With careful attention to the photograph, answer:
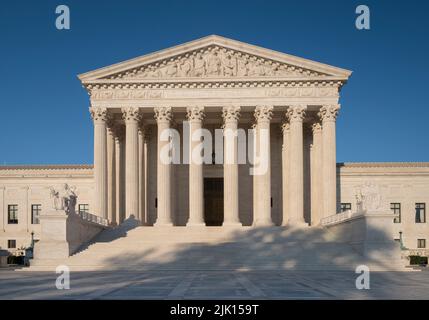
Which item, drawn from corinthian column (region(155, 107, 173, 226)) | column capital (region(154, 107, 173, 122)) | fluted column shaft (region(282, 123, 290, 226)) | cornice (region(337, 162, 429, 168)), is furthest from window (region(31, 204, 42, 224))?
cornice (region(337, 162, 429, 168))

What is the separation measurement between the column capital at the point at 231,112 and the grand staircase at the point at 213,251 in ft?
38.0

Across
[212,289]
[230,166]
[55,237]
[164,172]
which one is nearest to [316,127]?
[230,166]

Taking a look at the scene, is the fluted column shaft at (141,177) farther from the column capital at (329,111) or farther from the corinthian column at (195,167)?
the column capital at (329,111)

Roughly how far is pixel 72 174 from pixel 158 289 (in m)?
47.8

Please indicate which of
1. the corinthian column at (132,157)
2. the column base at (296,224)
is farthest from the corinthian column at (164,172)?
the column base at (296,224)

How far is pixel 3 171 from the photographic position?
70875 mm

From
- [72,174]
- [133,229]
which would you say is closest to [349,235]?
[133,229]

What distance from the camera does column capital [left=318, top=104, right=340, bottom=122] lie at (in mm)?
56688

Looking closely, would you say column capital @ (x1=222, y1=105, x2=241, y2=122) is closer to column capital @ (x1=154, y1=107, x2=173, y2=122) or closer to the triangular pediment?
the triangular pediment

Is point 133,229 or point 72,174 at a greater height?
point 72,174

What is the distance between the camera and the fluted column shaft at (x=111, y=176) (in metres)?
59.1

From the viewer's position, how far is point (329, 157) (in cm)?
5694

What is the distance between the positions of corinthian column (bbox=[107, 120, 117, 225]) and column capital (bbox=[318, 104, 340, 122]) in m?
22.7

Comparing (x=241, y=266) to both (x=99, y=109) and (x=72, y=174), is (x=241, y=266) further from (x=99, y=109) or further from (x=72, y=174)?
(x=72, y=174)
